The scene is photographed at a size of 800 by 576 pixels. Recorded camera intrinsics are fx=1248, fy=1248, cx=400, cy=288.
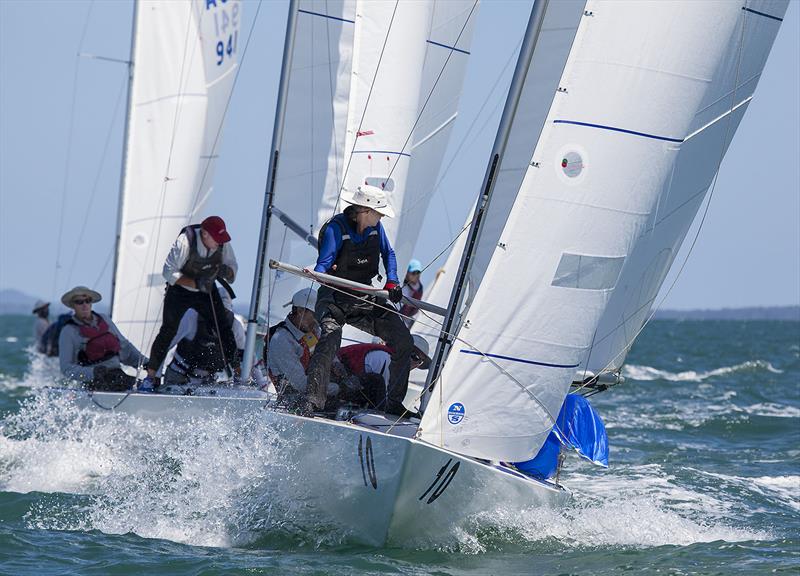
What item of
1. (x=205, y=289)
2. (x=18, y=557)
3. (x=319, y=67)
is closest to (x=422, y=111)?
(x=319, y=67)

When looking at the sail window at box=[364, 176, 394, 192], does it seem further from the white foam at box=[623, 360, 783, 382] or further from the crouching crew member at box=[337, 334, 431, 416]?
the white foam at box=[623, 360, 783, 382]

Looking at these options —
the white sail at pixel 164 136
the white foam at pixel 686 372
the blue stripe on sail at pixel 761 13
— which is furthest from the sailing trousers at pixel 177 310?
the white foam at pixel 686 372

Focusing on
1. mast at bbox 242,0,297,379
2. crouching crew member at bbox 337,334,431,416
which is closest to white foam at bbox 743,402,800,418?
mast at bbox 242,0,297,379

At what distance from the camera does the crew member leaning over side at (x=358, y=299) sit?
6730mm

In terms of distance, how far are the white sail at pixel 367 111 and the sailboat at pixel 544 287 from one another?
341 centimetres

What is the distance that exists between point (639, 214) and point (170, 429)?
462cm

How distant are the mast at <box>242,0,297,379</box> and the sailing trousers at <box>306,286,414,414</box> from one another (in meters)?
2.96

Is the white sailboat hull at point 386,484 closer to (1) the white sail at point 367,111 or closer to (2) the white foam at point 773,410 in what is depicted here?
(1) the white sail at point 367,111

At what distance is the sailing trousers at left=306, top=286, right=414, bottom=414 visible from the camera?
22.1 feet

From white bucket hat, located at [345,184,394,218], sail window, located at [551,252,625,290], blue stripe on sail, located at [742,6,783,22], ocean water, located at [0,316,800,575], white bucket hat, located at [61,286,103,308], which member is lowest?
ocean water, located at [0,316,800,575]

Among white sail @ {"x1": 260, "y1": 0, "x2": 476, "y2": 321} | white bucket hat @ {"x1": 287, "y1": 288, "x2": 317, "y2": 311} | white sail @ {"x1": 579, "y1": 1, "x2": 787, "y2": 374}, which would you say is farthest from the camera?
white sail @ {"x1": 260, "y1": 0, "x2": 476, "y2": 321}

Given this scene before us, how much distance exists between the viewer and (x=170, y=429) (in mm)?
9570

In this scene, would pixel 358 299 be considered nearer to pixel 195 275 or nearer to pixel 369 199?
pixel 369 199

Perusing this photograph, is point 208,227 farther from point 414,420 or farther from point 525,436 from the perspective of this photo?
point 525,436
